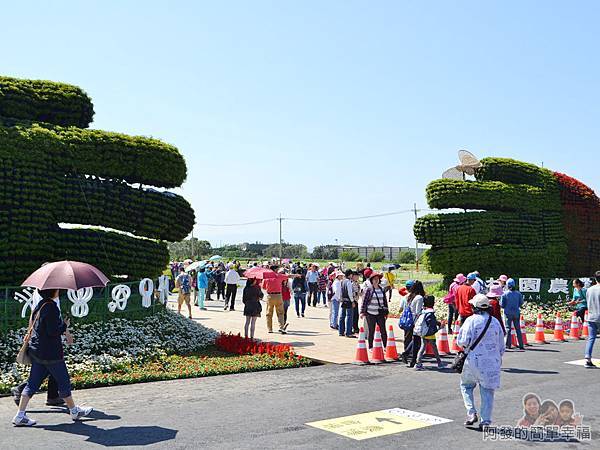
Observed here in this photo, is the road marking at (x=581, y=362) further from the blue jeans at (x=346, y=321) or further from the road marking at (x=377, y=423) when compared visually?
the road marking at (x=377, y=423)

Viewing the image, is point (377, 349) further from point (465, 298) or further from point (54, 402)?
point (54, 402)

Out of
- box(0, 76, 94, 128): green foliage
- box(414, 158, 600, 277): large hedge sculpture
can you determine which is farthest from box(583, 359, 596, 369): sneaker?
box(0, 76, 94, 128): green foliage

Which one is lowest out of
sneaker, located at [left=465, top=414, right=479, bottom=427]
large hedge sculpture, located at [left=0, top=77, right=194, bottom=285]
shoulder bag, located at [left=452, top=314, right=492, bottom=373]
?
sneaker, located at [left=465, top=414, right=479, bottom=427]

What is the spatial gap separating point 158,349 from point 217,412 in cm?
459

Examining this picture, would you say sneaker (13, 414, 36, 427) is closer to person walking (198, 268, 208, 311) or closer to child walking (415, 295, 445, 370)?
child walking (415, 295, 445, 370)

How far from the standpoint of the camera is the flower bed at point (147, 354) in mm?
10297

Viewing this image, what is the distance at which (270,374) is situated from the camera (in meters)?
10.9

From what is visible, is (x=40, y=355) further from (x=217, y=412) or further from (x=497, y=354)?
(x=497, y=354)

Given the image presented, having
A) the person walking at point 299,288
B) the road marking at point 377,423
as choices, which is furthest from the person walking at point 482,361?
the person walking at point 299,288

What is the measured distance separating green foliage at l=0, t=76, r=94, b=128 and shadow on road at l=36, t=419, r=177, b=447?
8249 millimetres

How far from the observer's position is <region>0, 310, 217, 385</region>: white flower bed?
10609 millimetres

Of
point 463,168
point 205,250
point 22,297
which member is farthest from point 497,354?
point 205,250

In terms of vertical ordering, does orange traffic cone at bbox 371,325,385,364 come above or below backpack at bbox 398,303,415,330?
below

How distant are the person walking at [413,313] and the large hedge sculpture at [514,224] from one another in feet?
33.6
